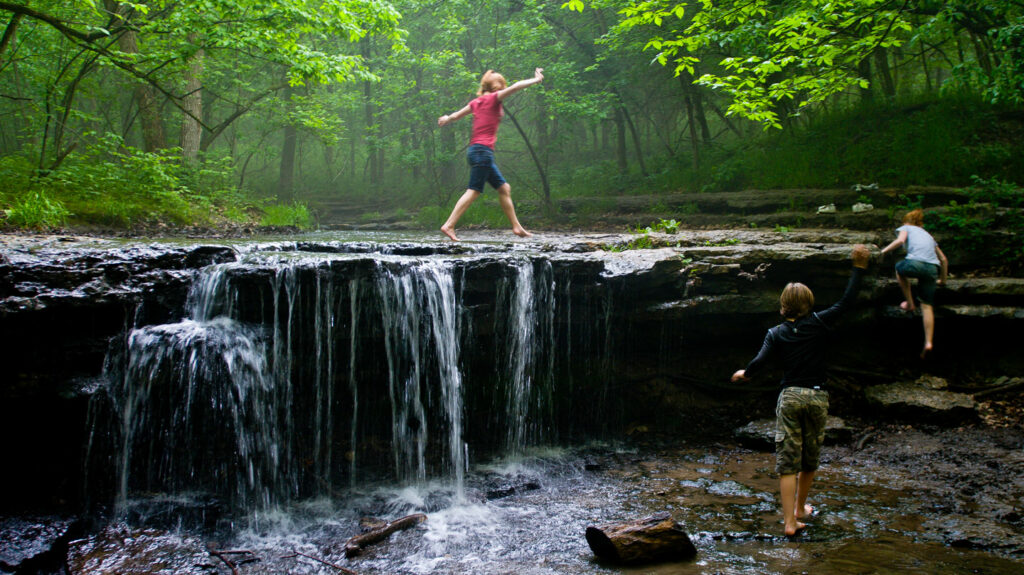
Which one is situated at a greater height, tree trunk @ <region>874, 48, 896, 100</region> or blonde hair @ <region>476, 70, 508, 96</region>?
tree trunk @ <region>874, 48, 896, 100</region>

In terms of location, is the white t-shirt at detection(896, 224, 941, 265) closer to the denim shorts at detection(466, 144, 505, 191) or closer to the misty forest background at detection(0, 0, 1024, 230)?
the misty forest background at detection(0, 0, 1024, 230)

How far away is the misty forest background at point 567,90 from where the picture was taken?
783cm

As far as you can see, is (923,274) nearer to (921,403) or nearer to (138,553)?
(921,403)

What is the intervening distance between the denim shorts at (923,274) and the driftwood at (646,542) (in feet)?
17.6

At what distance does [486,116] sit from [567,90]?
27.5ft

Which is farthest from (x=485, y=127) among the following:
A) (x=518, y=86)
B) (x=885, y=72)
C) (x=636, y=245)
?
(x=885, y=72)

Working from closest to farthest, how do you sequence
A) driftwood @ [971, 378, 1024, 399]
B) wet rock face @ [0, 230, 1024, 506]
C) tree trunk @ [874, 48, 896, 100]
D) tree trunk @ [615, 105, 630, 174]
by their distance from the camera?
wet rock face @ [0, 230, 1024, 506] < driftwood @ [971, 378, 1024, 399] < tree trunk @ [874, 48, 896, 100] < tree trunk @ [615, 105, 630, 174]

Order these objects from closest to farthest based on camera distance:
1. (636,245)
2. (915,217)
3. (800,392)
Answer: (800,392) → (915,217) → (636,245)

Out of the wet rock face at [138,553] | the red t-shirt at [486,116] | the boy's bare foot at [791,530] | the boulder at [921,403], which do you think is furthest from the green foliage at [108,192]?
the boulder at [921,403]

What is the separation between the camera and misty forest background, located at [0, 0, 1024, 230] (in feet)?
25.7

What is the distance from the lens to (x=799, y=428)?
4.07 metres

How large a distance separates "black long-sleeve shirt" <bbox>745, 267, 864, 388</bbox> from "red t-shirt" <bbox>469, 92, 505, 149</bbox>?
14.8 ft

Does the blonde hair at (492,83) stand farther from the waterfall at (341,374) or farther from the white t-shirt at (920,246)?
the white t-shirt at (920,246)

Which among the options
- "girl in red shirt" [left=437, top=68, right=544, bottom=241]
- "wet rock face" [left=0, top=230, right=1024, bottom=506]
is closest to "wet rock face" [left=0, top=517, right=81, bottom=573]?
"wet rock face" [left=0, top=230, right=1024, bottom=506]
